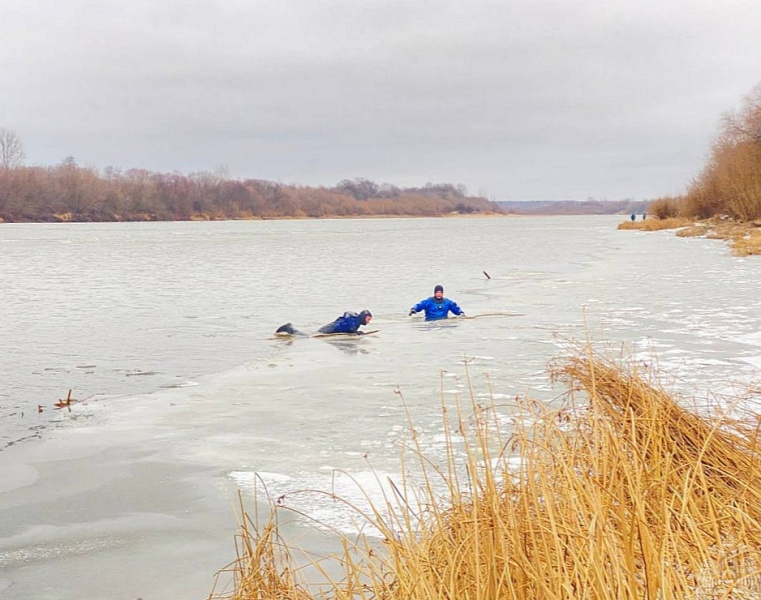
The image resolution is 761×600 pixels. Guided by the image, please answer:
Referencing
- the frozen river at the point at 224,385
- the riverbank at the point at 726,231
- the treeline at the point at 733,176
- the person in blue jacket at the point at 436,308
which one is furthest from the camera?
the treeline at the point at 733,176

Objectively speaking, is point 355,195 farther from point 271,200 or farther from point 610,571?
point 610,571

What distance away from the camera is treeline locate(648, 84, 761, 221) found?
40219mm

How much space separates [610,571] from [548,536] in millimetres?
362

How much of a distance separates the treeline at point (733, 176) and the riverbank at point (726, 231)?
2.23ft

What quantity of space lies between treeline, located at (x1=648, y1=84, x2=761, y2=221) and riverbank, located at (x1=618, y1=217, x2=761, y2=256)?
680mm

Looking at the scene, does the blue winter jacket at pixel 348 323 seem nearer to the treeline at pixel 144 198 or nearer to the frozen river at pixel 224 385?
the frozen river at pixel 224 385

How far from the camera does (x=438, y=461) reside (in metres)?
5.61

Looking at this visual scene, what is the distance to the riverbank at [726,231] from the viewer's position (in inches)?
1151

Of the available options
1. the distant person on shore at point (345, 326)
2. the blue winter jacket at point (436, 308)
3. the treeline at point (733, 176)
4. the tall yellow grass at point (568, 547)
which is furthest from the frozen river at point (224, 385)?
the treeline at point (733, 176)

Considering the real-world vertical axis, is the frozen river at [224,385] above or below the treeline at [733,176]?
below

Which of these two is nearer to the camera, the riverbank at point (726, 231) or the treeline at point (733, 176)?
the riverbank at point (726, 231)

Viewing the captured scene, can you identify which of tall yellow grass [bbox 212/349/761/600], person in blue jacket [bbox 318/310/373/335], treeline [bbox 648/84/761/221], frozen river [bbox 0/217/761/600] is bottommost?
frozen river [bbox 0/217/761/600]

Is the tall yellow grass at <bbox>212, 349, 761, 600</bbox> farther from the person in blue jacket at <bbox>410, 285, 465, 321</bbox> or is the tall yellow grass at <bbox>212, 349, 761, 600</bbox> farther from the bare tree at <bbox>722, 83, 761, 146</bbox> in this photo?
the bare tree at <bbox>722, 83, 761, 146</bbox>

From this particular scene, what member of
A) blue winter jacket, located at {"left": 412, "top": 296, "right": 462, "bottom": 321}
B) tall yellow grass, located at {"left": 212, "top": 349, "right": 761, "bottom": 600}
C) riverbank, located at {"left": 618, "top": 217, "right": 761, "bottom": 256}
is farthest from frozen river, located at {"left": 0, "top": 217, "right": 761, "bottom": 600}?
riverbank, located at {"left": 618, "top": 217, "right": 761, "bottom": 256}
